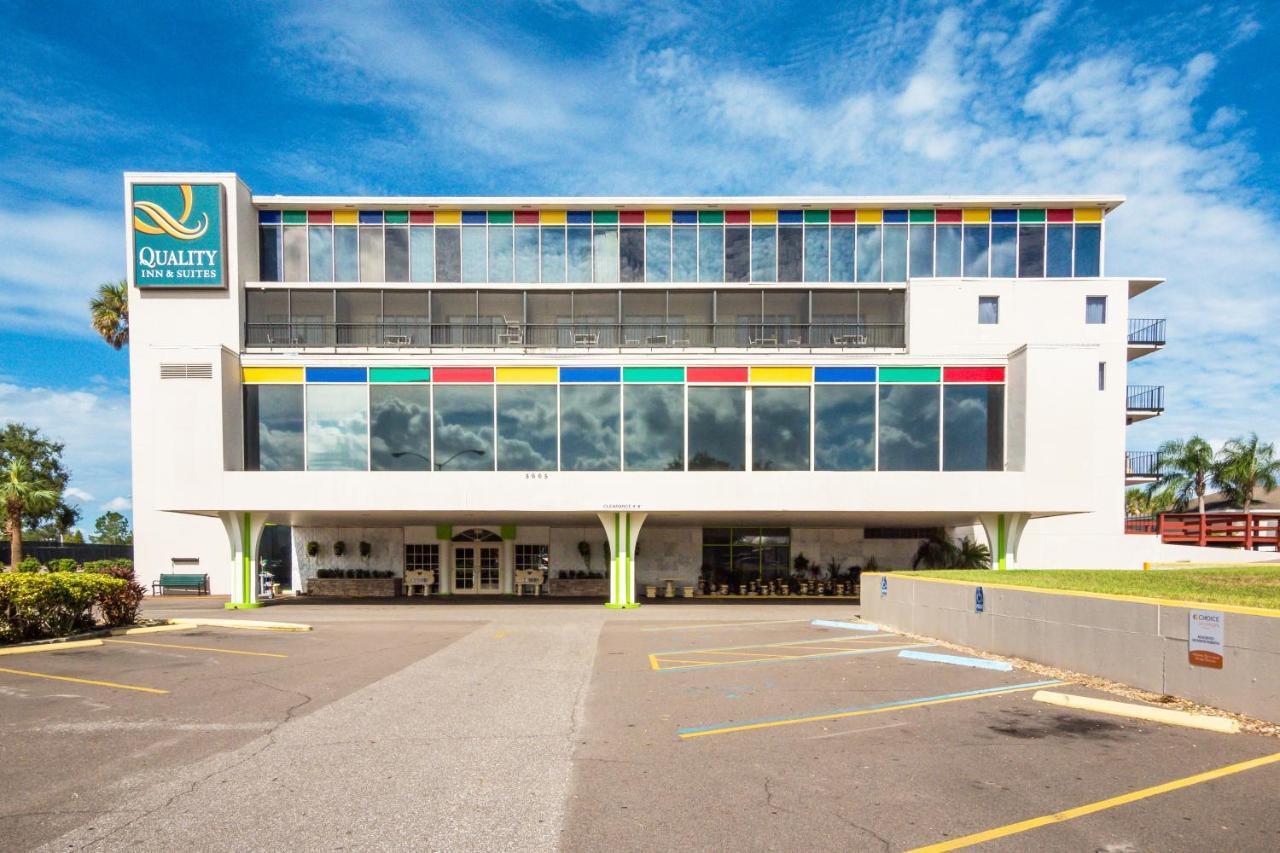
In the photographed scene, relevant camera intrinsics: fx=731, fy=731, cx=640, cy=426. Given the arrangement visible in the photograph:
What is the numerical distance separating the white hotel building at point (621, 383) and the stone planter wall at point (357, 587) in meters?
0.60

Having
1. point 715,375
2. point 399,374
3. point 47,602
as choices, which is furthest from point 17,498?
point 715,375

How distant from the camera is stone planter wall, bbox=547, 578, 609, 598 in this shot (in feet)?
92.2

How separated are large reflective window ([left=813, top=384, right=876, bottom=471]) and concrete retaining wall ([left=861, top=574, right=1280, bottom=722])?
26.9ft

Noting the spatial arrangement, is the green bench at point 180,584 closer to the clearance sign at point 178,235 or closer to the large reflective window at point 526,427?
the clearance sign at point 178,235

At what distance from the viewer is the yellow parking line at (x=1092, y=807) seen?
5078mm

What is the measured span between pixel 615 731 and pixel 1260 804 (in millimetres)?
5559

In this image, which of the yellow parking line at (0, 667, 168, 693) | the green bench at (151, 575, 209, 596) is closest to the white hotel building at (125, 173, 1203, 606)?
the green bench at (151, 575, 209, 596)

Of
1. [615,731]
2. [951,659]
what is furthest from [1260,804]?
[951,659]

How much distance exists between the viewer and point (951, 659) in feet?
39.4

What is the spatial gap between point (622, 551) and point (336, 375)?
1087cm

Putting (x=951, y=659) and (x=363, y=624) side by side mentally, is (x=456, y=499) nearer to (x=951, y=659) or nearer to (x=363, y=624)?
(x=363, y=624)

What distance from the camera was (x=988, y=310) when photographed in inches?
1037

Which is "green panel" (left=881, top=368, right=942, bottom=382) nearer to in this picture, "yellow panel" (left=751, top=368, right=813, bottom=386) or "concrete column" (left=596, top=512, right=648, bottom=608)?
"yellow panel" (left=751, top=368, right=813, bottom=386)

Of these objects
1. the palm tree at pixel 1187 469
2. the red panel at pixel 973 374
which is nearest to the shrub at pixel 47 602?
the red panel at pixel 973 374
